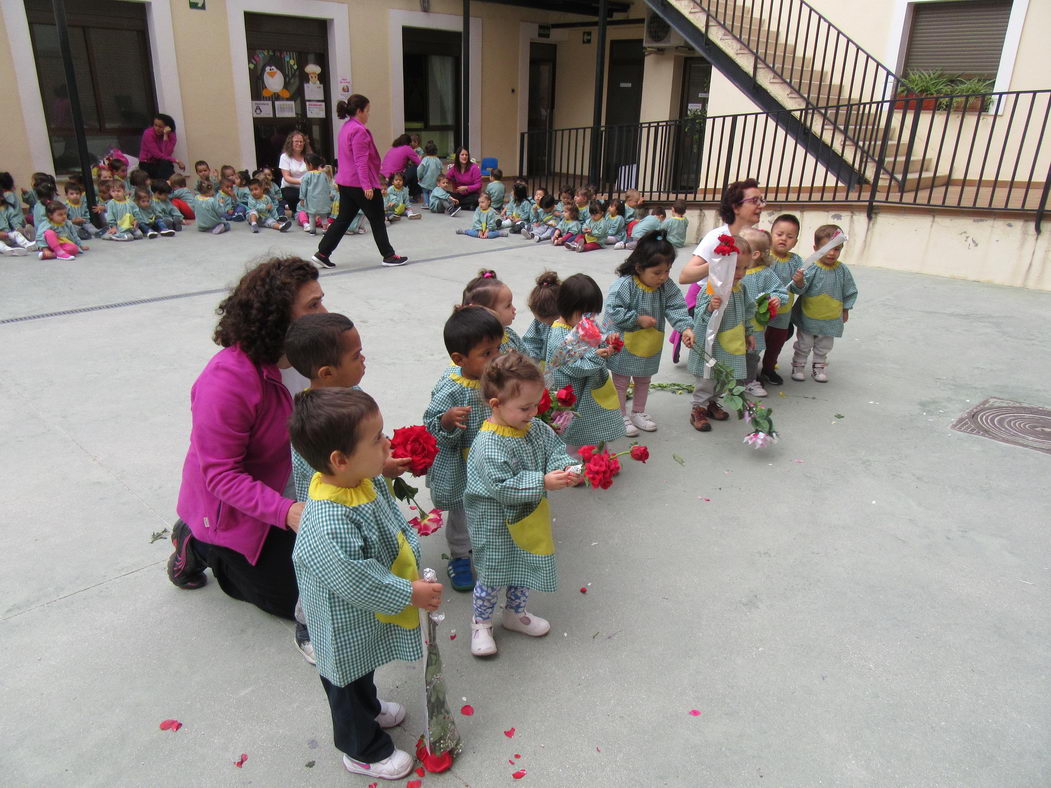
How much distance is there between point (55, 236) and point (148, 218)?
153 cm

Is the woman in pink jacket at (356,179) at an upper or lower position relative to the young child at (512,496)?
upper

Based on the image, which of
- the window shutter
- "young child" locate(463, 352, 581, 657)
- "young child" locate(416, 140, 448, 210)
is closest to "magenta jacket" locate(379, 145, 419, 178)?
"young child" locate(416, 140, 448, 210)

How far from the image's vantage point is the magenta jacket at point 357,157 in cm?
753

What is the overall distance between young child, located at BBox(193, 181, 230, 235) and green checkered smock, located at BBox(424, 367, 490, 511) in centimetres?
835

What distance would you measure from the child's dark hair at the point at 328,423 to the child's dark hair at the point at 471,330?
0.82m

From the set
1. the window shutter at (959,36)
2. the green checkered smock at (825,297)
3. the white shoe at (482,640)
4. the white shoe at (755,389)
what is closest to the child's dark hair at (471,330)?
the white shoe at (482,640)

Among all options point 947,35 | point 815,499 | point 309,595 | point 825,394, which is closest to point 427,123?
point 947,35

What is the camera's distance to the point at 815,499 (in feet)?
11.4

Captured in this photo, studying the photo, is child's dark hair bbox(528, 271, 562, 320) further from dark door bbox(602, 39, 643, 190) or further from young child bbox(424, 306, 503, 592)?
dark door bbox(602, 39, 643, 190)

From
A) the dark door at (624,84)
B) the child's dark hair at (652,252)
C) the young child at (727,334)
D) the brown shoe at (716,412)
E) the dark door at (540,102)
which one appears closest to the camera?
the child's dark hair at (652,252)

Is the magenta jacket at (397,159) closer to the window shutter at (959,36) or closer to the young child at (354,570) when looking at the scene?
the window shutter at (959,36)

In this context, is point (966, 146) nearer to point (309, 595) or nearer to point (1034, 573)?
point (1034, 573)

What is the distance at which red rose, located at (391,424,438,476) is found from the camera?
2.14 metres

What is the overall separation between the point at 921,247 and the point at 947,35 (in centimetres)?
414
